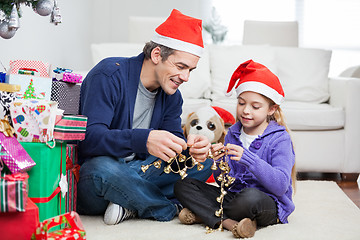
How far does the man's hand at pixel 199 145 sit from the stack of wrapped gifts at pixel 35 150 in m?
0.39

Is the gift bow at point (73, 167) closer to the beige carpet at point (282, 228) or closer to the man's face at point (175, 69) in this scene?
the beige carpet at point (282, 228)

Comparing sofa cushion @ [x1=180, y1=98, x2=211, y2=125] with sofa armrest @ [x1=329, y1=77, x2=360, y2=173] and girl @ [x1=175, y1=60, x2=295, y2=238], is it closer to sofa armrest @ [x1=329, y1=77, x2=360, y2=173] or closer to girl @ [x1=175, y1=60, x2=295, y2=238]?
sofa armrest @ [x1=329, y1=77, x2=360, y2=173]

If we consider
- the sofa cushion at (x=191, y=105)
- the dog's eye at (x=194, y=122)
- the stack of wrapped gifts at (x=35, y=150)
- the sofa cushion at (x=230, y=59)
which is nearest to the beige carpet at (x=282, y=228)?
the stack of wrapped gifts at (x=35, y=150)

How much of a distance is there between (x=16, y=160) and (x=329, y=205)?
4.99 feet

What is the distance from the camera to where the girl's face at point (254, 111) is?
2.05 meters

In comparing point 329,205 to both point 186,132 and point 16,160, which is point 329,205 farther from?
point 16,160

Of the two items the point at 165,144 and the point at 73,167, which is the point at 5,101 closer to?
the point at 73,167

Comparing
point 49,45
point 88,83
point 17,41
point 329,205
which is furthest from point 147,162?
point 49,45

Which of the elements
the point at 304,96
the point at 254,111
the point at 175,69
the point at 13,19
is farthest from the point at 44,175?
the point at 304,96

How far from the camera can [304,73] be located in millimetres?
3846

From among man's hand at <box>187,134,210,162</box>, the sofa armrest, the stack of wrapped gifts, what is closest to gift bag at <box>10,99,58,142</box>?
the stack of wrapped gifts

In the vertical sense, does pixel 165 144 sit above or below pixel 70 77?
below

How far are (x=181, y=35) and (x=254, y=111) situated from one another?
1.37ft

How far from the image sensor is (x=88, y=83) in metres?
2.04
